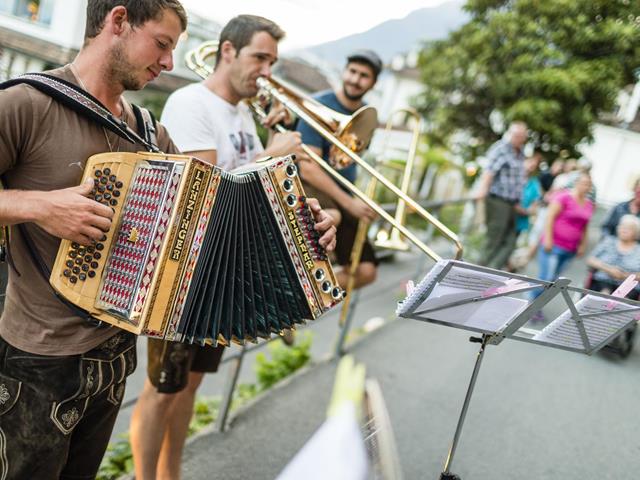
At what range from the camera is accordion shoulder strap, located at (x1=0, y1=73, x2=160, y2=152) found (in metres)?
1.53

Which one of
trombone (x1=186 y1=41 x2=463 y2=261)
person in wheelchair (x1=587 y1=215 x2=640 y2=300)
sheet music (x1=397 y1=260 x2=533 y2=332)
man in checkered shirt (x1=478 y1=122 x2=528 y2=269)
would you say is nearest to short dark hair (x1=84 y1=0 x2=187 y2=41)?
trombone (x1=186 y1=41 x2=463 y2=261)

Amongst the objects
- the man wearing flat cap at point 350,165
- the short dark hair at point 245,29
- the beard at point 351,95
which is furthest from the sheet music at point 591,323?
the beard at point 351,95

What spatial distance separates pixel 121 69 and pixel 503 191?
5.30 meters

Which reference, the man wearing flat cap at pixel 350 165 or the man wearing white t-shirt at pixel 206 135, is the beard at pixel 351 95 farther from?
the man wearing white t-shirt at pixel 206 135

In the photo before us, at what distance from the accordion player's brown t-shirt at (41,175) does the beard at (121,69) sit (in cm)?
11

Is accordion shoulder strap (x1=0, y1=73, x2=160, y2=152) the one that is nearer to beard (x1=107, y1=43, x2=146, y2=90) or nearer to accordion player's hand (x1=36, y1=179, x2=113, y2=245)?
beard (x1=107, y1=43, x2=146, y2=90)

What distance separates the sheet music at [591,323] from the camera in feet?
6.51

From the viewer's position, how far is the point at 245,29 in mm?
2420

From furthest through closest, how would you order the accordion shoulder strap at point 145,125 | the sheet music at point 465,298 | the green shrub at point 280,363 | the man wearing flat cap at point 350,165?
the green shrub at point 280,363
the man wearing flat cap at point 350,165
the accordion shoulder strap at point 145,125
the sheet music at point 465,298

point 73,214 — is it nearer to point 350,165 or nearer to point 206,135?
point 206,135

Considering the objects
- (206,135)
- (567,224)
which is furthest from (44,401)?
(567,224)

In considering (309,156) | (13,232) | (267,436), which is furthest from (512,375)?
(13,232)

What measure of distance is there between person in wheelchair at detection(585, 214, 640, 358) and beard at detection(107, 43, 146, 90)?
483cm

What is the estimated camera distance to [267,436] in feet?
11.0
